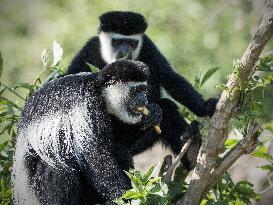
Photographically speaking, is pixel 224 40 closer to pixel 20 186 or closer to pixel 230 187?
pixel 230 187

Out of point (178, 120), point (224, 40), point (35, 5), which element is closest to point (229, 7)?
point (224, 40)

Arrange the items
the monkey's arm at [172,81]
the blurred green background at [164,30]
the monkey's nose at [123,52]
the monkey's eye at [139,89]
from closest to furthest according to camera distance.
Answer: the monkey's eye at [139,89]
the monkey's arm at [172,81]
the monkey's nose at [123,52]
the blurred green background at [164,30]

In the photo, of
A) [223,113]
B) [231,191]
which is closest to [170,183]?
[231,191]

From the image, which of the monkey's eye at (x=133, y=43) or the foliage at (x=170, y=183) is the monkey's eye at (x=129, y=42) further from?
the foliage at (x=170, y=183)

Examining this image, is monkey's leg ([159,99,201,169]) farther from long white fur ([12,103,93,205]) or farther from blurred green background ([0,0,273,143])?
blurred green background ([0,0,273,143])

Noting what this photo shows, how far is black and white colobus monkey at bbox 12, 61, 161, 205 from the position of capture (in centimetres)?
238

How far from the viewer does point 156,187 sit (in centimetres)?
206

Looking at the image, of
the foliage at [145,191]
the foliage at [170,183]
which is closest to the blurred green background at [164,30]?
the foliage at [170,183]

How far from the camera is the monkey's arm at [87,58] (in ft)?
11.6

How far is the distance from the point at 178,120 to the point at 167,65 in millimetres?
618

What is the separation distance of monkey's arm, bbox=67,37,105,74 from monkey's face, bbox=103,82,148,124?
100 cm

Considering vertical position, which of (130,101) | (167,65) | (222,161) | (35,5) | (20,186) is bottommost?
(20,186)

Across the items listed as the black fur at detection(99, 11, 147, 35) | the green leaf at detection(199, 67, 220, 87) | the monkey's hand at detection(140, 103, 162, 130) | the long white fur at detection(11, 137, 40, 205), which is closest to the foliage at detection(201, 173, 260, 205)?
the monkey's hand at detection(140, 103, 162, 130)

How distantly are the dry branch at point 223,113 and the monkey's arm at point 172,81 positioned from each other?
1047mm
